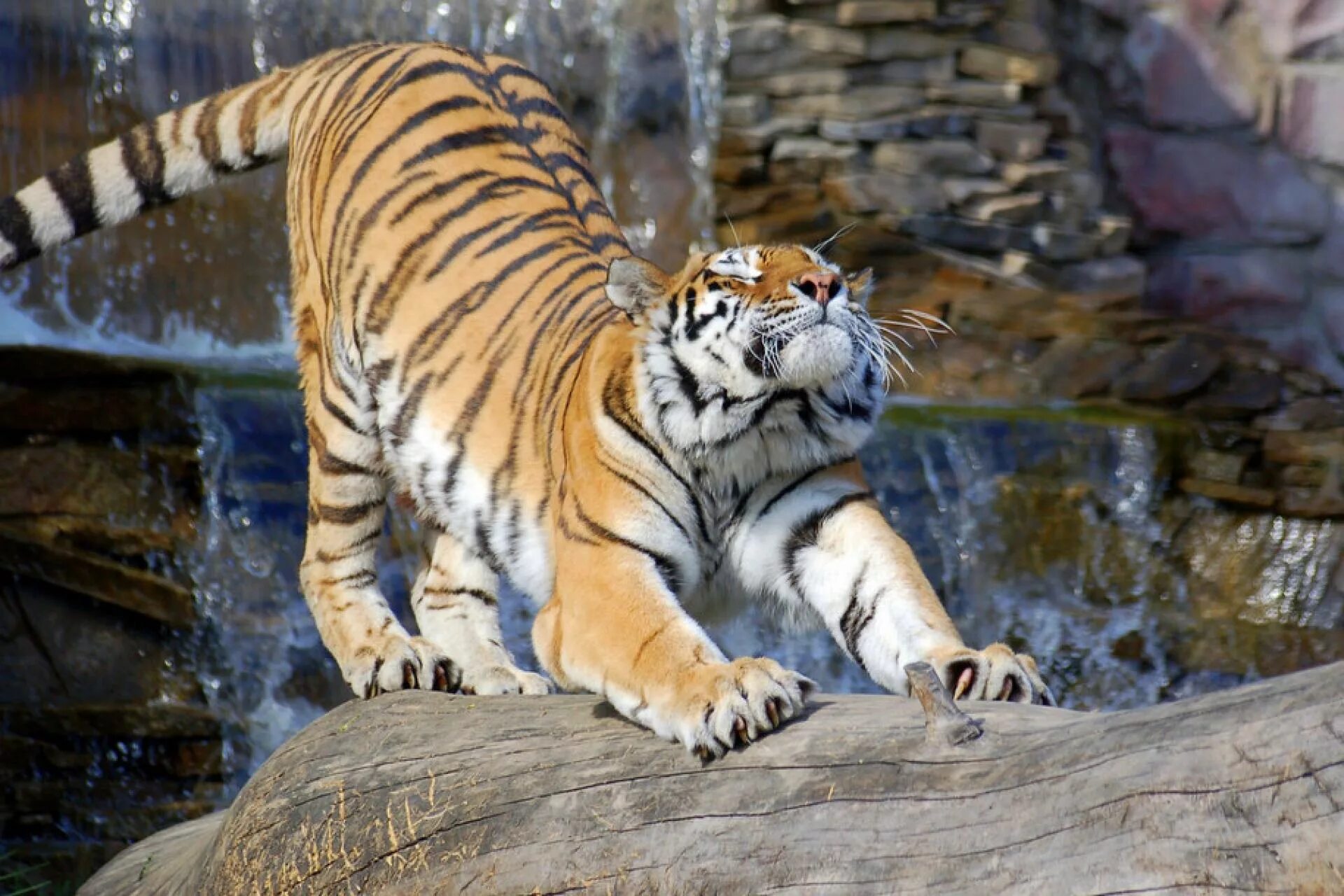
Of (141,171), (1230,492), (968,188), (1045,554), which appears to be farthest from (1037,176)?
Result: (141,171)

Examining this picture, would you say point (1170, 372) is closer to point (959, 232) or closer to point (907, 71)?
point (959, 232)

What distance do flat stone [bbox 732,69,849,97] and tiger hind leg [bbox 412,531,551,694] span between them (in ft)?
10.9

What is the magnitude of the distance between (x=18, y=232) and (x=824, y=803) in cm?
249

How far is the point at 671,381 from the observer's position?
248 centimetres

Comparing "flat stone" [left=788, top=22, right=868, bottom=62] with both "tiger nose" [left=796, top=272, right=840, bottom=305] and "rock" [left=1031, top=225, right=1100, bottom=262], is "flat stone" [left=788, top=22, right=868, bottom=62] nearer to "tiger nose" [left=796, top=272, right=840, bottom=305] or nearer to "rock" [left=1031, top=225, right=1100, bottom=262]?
"rock" [left=1031, top=225, right=1100, bottom=262]

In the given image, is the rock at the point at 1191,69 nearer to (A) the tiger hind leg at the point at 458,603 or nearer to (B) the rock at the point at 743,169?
(B) the rock at the point at 743,169

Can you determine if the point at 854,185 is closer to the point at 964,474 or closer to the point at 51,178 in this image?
the point at 964,474

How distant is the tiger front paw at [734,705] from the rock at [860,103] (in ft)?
14.9

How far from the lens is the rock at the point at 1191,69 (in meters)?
6.41

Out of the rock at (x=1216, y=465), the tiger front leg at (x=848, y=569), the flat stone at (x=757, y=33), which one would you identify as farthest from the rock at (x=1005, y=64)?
the tiger front leg at (x=848, y=569)

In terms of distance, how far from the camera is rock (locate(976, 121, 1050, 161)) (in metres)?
6.37

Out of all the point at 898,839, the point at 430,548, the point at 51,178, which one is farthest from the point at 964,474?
the point at 898,839

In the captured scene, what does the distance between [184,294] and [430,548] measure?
10.5 ft

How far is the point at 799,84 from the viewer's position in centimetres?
631
